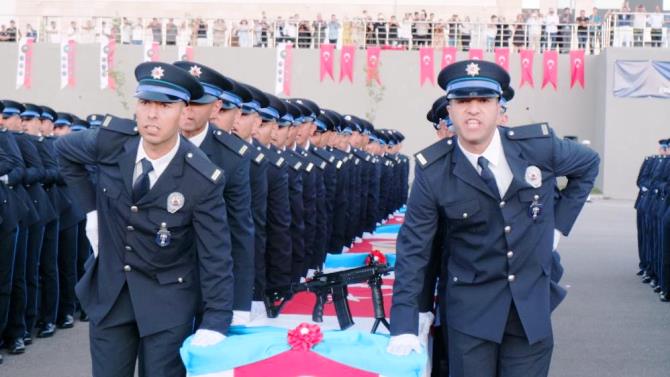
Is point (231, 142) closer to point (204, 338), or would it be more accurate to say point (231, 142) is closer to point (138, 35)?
point (204, 338)

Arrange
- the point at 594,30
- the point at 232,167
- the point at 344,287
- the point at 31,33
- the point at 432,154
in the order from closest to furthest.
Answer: the point at 432,154 → the point at 232,167 → the point at 344,287 → the point at 594,30 → the point at 31,33

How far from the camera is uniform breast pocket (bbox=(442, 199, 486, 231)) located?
13.7 feet

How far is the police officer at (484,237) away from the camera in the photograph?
13.7ft

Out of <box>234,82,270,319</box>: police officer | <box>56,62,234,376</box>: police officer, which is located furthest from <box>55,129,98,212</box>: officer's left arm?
<box>234,82,270,319</box>: police officer

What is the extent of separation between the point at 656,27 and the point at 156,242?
101ft

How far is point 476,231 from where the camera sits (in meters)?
4.22

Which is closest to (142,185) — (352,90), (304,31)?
(352,90)

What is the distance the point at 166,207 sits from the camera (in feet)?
13.6

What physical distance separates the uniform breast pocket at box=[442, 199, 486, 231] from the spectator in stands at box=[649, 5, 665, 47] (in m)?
29.9

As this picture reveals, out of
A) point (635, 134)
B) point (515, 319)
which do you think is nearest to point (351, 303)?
point (515, 319)

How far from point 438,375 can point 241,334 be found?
1.14 metres

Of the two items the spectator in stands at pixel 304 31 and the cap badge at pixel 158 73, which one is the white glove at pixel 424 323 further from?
the spectator in stands at pixel 304 31

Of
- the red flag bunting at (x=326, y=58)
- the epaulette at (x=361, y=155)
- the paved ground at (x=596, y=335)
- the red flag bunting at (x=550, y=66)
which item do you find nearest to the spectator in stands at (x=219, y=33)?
the red flag bunting at (x=326, y=58)

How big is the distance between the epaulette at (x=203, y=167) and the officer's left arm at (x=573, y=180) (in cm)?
140
